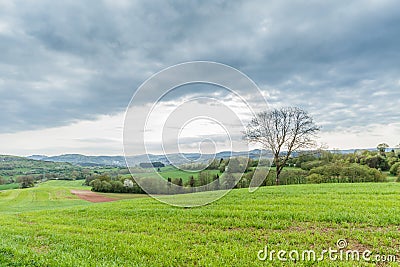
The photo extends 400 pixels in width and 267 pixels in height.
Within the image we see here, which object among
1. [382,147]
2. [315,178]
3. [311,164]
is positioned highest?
[382,147]

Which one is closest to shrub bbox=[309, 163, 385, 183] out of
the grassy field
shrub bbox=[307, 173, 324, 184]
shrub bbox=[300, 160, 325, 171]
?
shrub bbox=[307, 173, 324, 184]

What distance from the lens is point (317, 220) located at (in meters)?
9.69

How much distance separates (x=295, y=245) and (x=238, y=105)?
696 centimetres

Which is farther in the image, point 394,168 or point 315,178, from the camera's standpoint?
point 394,168

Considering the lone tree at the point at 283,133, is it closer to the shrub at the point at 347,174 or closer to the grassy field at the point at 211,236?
the shrub at the point at 347,174

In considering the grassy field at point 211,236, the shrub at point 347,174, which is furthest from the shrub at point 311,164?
the grassy field at point 211,236

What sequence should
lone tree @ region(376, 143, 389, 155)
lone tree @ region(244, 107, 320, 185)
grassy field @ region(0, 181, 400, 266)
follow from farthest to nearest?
1. lone tree @ region(376, 143, 389, 155)
2. lone tree @ region(244, 107, 320, 185)
3. grassy field @ region(0, 181, 400, 266)

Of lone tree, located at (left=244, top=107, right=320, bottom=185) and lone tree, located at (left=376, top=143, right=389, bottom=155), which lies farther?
lone tree, located at (left=376, top=143, right=389, bottom=155)

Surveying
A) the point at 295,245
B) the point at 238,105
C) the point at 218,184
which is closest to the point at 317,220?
the point at 295,245

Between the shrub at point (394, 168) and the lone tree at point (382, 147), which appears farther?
the lone tree at point (382, 147)

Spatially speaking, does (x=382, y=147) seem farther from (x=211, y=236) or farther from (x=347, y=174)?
(x=211, y=236)

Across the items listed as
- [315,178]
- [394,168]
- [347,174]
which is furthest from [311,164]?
[394,168]

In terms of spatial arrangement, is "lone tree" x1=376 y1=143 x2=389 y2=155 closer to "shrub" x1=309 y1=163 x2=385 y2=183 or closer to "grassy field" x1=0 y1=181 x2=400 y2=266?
"shrub" x1=309 y1=163 x2=385 y2=183

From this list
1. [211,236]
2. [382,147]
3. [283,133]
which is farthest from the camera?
[382,147]
